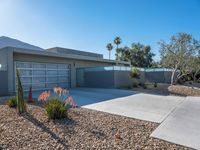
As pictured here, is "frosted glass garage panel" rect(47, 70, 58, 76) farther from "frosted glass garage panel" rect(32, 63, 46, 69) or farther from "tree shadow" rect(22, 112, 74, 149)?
"tree shadow" rect(22, 112, 74, 149)

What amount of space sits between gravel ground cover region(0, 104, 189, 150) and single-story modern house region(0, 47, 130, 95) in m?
5.77

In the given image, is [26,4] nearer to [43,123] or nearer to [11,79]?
[11,79]

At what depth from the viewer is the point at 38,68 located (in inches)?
496

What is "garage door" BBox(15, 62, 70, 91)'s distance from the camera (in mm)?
11727

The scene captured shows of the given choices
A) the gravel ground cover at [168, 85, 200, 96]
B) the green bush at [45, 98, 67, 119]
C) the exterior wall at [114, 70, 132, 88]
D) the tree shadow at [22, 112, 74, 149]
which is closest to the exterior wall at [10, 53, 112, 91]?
the exterior wall at [114, 70, 132, 88]

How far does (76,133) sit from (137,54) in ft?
112

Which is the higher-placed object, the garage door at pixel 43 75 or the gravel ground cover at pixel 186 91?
the garage door at pixel 43 75

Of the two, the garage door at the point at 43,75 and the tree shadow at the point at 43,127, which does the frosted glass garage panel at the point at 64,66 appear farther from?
the tree shadow at the point at 43,127

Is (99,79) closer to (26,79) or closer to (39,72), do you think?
(39,72)

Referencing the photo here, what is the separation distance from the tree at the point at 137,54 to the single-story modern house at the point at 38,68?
67.2 feet

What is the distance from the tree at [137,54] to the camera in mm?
35938

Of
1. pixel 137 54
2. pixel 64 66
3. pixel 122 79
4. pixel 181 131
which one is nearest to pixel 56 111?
pixel 181 131

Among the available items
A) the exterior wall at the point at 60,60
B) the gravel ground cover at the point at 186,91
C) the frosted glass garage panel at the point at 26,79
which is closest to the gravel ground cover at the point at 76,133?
the frosted glass garage panel at the point at 26,79

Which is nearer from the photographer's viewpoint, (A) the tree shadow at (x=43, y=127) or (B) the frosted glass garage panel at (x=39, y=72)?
(A) the tree shadow at (x=43, y=127)
